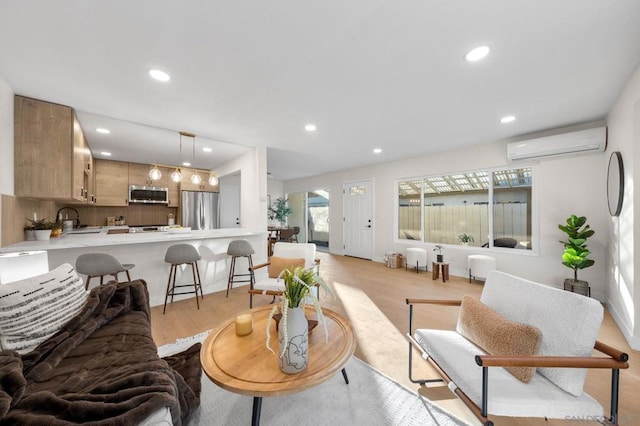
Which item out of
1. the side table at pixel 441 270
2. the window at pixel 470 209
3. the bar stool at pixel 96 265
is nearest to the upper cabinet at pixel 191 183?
the bar stool at pixel 96 265

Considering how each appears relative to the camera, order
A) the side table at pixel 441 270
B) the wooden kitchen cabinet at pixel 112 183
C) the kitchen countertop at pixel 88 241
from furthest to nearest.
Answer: the wooden kitchen cabinet at pixel 112 183 → the side table at pixel 441 270 → the kitchen countertop at pixel 88 241

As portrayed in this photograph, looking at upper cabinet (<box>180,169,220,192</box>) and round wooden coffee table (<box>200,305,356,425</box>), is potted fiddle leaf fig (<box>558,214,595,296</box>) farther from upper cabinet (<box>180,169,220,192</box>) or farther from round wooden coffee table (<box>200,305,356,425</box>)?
upper cabinet (<box>180,169,220,192</box>)

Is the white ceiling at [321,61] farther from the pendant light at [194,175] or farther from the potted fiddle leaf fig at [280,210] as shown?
the potted fiddle leaf fig at [280,210]

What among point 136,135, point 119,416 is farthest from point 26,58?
point 119,416

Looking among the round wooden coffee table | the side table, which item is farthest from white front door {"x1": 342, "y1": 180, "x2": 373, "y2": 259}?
the round wooden coffee table

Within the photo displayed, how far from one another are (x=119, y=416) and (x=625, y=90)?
4.57 m

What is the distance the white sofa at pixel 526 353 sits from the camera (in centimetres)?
109

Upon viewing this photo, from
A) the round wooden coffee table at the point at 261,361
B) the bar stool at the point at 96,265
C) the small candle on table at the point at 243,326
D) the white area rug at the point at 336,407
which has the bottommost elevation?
the white area rug at the point at 336,407

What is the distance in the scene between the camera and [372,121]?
3.31m

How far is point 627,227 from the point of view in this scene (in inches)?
96.4

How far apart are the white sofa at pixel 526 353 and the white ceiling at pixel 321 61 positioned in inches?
68.9

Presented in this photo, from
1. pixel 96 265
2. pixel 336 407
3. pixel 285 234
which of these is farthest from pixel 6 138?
pixel 285 234

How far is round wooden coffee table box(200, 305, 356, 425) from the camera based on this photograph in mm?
1157

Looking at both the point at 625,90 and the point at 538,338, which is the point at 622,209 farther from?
the point at 538,338
